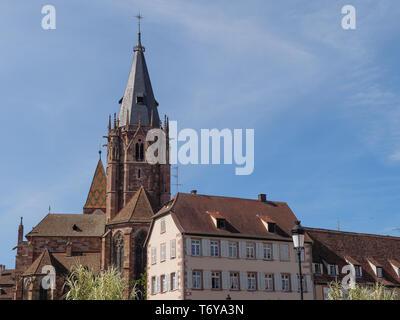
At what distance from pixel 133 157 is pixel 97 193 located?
86.0ft

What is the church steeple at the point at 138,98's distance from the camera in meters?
86.4

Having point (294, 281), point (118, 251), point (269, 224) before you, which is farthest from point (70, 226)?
point (294, 281)

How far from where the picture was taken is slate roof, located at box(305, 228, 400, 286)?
56.6 meters

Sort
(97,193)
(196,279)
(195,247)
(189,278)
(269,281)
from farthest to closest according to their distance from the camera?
(97,193) < (269,281) < (195,247) < (196,279) < (189,278)

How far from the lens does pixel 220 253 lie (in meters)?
49.6

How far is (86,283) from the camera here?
4597cm

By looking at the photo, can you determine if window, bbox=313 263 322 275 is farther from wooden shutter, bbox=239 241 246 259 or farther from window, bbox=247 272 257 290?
wooden shutter, bbox=239 241 246 259

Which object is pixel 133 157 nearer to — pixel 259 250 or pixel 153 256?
pixel 153 256

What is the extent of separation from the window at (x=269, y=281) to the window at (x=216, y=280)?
4658 millimetres

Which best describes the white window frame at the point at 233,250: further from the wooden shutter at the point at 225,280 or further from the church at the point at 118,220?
the church at the point at 118,220

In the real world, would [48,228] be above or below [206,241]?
above
